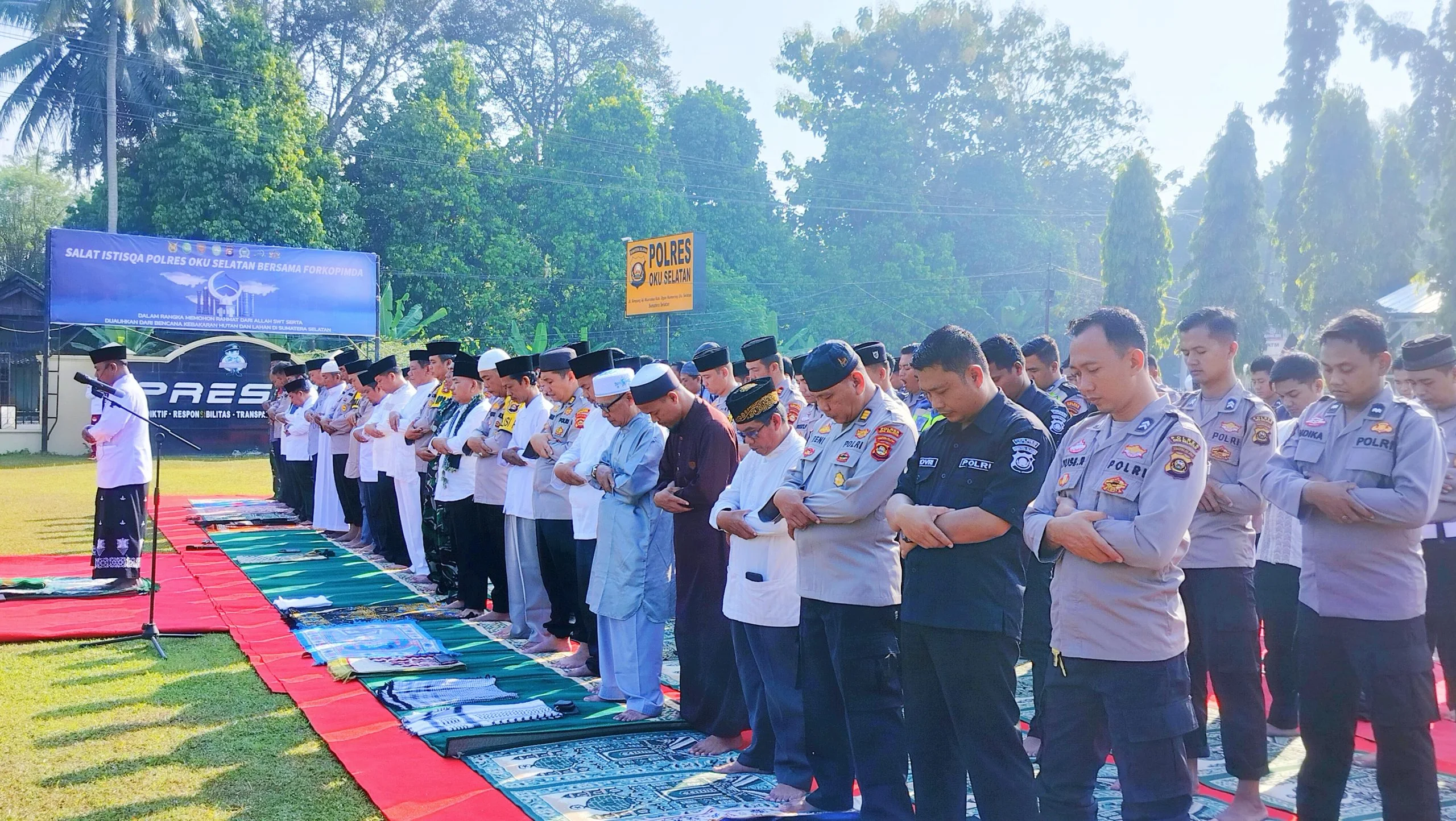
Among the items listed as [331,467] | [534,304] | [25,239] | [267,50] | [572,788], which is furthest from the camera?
[25,239]

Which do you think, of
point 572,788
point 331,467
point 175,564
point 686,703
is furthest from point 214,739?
point 331,467

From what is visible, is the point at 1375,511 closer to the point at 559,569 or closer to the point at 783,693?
the point at 783,693

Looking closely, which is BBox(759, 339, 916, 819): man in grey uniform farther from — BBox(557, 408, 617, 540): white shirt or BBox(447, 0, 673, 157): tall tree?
BBox(447, 0, 673, 157): tall tree

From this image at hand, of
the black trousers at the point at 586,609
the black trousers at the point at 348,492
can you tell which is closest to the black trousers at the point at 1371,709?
the black trousers at the point at 586,609

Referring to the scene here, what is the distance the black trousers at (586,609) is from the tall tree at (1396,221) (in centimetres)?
2716

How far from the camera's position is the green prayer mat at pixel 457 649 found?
5156mm

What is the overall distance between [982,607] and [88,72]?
3300 centimetres

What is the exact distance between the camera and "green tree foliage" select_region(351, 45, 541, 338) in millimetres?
31328

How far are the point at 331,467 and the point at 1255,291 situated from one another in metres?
26.0

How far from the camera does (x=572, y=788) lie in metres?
4.53

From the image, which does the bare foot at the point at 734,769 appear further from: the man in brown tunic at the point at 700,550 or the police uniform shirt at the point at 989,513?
the police uniform shirt at the point at 989,513

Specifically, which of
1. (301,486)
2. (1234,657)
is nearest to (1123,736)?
(1234,657)

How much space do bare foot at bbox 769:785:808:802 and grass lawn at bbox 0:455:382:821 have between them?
1.52 m

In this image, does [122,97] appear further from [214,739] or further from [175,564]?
[214,739]
